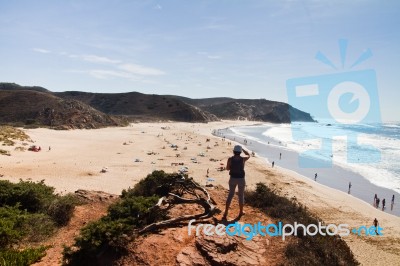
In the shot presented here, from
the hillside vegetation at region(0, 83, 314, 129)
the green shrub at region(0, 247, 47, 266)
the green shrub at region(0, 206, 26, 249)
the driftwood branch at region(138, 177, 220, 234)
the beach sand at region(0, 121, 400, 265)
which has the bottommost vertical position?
the beach sand at region(0, 121, 400, 265)

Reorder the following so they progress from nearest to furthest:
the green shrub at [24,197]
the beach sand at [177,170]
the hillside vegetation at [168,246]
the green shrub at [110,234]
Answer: the hillside vegetation at [168,246]
the green shrub at [110,234]
the green shrub at [24,197]
the beach sand at [177,170]

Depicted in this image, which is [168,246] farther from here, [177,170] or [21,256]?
[177,170]

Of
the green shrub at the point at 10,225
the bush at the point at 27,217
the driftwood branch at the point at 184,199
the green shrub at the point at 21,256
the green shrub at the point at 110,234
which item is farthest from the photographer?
the green shrub at the point at 10,225

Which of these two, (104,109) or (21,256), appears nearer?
(21,256)

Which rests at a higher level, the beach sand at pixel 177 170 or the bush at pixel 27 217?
the bush at pixel 27 217

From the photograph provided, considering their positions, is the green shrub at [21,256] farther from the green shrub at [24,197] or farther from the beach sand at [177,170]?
the beach sand at [177,170]

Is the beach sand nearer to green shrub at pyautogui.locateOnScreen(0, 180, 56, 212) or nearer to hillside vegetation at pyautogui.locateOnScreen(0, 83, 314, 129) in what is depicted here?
green shrub at pyautogui.locateOnScreen(0, 180, 56, 212)

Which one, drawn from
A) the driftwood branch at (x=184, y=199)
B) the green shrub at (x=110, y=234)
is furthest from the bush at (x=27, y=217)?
the driftwood branch at (x=184, y=199)

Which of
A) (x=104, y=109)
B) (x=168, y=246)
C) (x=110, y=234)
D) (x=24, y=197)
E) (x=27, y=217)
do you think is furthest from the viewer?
(x=104, y=109)

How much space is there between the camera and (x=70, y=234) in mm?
9680

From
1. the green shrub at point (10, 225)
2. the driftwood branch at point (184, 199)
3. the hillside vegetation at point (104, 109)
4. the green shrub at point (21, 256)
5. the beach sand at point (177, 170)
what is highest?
the hillside vegetation at point (104, 109)

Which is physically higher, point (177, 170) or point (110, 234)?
point (110, 234)

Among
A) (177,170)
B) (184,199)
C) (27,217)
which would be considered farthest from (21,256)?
(177,170)

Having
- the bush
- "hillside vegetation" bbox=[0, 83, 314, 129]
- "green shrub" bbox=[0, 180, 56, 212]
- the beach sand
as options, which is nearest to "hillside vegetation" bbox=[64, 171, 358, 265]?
the bush
